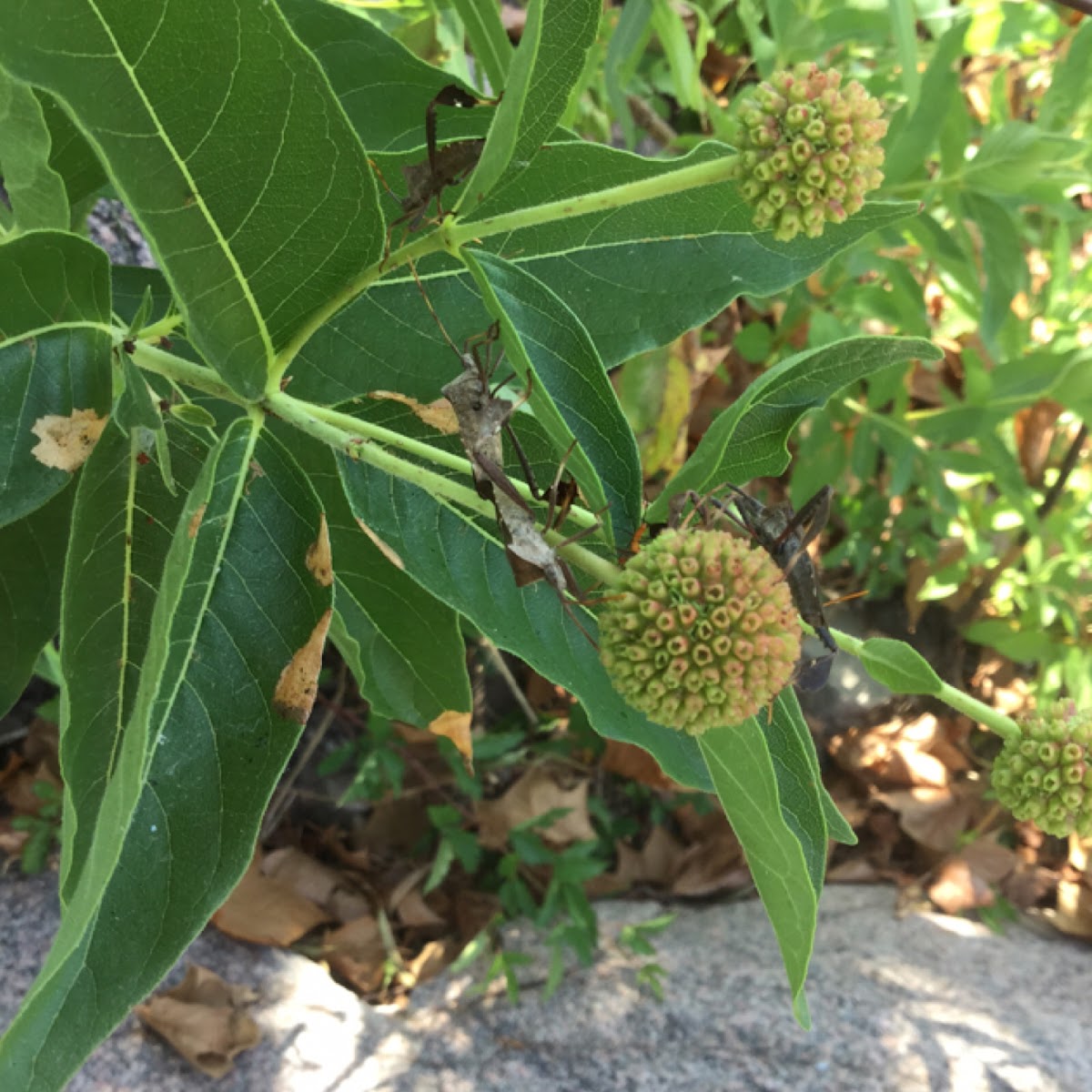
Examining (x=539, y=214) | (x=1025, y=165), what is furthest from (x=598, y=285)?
(x=1025, y=165)

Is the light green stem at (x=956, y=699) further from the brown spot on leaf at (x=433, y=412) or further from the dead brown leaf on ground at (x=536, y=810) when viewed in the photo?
the dead brown leaf on ground at (x=536, y=810)

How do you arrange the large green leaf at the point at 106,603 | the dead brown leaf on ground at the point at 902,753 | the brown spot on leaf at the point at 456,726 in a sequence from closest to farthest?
1. the large green leaf at the point at 106,603
2. the brown spot on leaf at the point at 456,726
3. the dead brown leaf on ground at the point at 902,753

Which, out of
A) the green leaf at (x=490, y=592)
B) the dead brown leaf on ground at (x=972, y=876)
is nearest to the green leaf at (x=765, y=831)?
the green leaf at (x=490, y=592)

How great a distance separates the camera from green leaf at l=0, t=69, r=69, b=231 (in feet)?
2.20

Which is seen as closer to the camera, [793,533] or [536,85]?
[536,85]

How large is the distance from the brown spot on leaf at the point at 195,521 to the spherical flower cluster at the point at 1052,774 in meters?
0.56

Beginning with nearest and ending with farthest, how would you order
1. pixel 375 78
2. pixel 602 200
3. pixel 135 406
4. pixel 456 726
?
pixel 602 200 < pixel 135 406 < pixel 375 78 < pixel 456 726

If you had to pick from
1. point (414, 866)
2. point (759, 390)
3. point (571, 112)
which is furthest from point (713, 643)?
point (414, 866)

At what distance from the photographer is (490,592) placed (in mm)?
746

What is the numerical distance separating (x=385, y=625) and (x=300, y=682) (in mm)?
280

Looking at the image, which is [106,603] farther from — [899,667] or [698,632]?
[899,667]

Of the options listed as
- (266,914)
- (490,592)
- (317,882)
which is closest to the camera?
(490,592)

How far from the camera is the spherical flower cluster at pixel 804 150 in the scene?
55cm

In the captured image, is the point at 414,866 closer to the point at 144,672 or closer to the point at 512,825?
the point at 512,825
